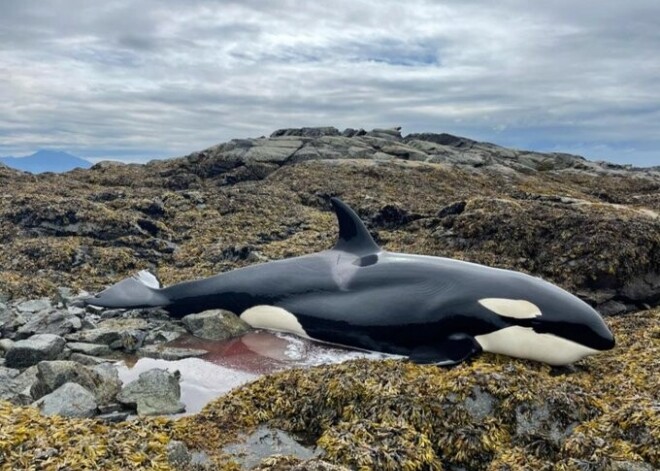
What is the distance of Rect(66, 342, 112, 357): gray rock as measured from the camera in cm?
743

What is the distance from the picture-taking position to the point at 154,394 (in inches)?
222

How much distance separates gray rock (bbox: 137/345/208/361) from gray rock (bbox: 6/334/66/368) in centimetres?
96

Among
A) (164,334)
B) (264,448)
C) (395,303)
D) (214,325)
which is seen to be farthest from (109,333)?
(264,448)

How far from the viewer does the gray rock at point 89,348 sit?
7.43m

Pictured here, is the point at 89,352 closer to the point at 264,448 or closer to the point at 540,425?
the point at 264,448

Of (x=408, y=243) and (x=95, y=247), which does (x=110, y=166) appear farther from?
(x=408, y=243)

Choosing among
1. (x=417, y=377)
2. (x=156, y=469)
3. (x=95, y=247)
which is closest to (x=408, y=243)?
(x=95, y=247)

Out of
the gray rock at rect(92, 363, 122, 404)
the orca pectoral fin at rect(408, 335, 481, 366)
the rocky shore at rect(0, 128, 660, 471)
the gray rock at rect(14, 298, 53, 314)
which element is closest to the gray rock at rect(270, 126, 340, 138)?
the rocky shore at rect(0, 128, 660, 471)

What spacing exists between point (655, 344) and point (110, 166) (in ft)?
73.9

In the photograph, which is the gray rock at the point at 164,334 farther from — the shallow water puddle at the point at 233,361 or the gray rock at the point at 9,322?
the gray rock at the point at 9,322

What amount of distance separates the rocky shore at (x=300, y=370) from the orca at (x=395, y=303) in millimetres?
259

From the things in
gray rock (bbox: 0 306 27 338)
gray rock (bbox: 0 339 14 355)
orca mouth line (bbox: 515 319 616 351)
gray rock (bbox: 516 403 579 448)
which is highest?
orca mouth line (bbox: 515 319 616 351)

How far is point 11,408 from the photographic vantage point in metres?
4.84

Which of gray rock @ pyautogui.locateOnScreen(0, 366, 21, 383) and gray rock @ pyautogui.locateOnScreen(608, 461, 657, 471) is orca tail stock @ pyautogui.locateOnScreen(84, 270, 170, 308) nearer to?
gray rock @ pyautogui.locateOnScreen(0, 366, 21, 383)
